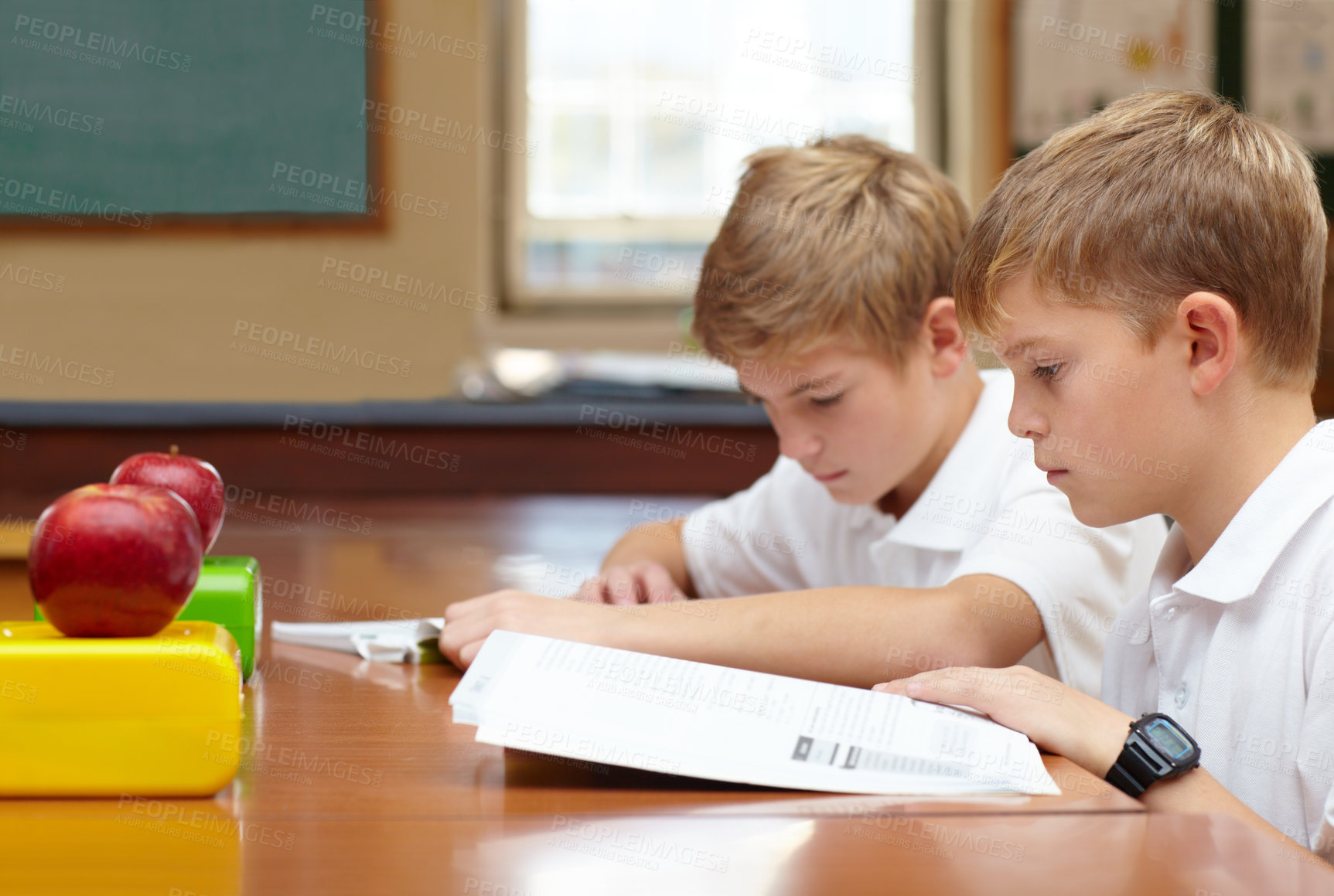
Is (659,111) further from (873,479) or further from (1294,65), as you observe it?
(873,479)

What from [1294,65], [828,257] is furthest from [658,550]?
[1294,65]

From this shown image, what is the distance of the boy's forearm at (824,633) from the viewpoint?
2.69ft

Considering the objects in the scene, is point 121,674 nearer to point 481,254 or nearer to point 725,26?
point 481,254

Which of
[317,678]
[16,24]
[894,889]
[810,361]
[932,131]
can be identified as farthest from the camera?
[932,131]

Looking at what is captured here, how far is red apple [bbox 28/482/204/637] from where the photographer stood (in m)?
0.57

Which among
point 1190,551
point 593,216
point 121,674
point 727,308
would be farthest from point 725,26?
point 121,674

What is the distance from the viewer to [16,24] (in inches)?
144

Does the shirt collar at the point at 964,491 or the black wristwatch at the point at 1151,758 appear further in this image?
the shirt collar at the point at 964,491

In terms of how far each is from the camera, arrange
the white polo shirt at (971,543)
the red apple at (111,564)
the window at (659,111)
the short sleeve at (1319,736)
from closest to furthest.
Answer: the red apple at (111,564) → the short sleeve at (1319,736) → the white polo shirt at (971,543) → the window at (659,111)

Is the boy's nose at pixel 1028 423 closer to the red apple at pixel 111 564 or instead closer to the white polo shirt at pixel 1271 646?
the white polo shirt at pixel 1271 646

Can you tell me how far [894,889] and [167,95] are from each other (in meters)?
3.77

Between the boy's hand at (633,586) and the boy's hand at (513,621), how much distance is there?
191 millimetres

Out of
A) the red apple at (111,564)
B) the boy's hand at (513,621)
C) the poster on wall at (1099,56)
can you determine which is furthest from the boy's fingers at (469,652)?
the poster on wall at (1099,56)

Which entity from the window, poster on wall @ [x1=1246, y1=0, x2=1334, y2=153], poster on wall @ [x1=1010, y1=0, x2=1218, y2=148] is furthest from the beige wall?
poster on wall @ [x1=1246, y1=0, x2=1334, y2=153]
